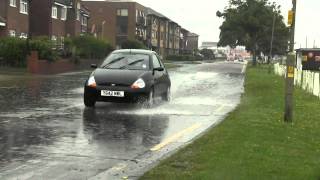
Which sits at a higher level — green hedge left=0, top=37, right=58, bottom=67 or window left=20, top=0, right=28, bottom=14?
window left=20, top=0, right=28, bottom=14

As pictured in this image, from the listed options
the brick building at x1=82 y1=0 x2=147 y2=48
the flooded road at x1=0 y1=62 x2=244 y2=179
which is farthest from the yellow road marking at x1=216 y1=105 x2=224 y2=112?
the brick building at x1=82 y1=0 x2=147 y2=48

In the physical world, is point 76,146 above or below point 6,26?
below

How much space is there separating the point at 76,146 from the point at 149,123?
10.8ft

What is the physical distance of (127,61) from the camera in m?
16.1

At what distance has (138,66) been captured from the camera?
52.2 ft

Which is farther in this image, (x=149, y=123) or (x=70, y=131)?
(x=149, y=123)

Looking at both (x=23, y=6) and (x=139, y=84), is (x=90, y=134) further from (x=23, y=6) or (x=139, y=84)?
(x=23, y=6)

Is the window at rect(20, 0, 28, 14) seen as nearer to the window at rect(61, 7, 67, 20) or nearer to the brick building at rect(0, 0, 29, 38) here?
the brick building at rect(0, 0, 29, 38)

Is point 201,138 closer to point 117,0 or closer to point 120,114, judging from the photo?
point 120,114

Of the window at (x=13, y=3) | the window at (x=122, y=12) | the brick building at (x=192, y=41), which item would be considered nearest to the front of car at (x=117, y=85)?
the window at (x=13, y=3)

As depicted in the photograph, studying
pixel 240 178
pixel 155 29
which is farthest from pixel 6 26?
pixel 155 29

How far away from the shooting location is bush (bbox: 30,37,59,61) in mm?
37781

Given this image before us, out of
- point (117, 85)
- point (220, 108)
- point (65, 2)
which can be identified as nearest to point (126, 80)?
point (117, 85)

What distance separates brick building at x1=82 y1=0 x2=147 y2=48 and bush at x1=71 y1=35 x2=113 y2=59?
162 ft
